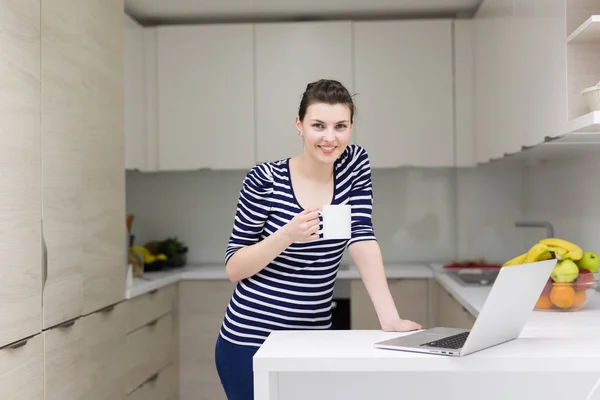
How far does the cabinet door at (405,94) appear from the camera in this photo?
13.7 ft

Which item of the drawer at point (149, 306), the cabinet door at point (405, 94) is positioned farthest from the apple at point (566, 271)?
the cabinet door at point (405, 94)

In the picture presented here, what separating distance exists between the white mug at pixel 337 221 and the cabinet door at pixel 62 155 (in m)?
1.14

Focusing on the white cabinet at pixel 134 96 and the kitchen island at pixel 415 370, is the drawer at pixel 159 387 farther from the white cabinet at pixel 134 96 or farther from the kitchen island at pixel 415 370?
the kitchen island at pixel 415 370

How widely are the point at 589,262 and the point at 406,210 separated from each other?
2.22m

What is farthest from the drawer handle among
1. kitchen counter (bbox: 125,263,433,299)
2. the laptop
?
the laptop

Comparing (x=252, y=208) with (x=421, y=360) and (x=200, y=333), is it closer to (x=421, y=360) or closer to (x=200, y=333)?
(x=421, y=360)

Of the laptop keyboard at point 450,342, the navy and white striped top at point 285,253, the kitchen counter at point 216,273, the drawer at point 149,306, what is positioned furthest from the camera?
the kitchen counter at point 216,273

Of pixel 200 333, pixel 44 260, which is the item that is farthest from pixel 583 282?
pixel 200 333

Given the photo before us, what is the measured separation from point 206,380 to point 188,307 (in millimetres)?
412

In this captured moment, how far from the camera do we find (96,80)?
9.55 ft

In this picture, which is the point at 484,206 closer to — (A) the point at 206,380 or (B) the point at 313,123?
(A) the point at 206,380

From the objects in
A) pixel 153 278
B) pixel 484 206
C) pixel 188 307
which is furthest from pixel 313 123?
pixel 484 206

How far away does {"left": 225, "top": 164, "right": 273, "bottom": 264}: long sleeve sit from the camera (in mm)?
2094

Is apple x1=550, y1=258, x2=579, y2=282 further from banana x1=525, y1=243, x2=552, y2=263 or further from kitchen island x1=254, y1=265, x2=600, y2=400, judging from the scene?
kitchen island x1=254, y1=265, x2=600, y2=400
